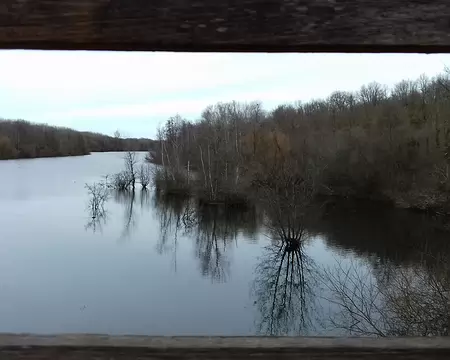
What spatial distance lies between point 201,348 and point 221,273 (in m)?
15.8

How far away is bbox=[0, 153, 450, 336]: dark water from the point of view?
440 inches

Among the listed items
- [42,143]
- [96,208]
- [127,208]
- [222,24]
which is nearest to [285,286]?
[222,24]

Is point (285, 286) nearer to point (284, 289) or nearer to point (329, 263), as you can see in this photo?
point (284, 289)

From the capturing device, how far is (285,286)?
48.6 ft

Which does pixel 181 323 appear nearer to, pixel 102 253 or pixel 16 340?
pixel 102 253

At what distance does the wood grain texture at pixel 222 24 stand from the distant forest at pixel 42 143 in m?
53.4

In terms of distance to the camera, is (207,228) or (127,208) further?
(127,208)

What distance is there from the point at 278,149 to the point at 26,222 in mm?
13275

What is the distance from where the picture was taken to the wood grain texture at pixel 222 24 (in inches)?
31.5

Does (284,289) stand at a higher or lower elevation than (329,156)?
lower

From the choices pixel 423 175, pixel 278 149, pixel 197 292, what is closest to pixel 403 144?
pixel 423 175

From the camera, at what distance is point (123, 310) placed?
13.1 meters

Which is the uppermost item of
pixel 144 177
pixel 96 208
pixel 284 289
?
pixel 144 177

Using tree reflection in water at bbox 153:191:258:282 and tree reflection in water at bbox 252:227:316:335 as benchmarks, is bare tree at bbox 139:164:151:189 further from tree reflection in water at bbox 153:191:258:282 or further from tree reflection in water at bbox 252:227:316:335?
tree reflection in water at bbox 252:227:316:335
